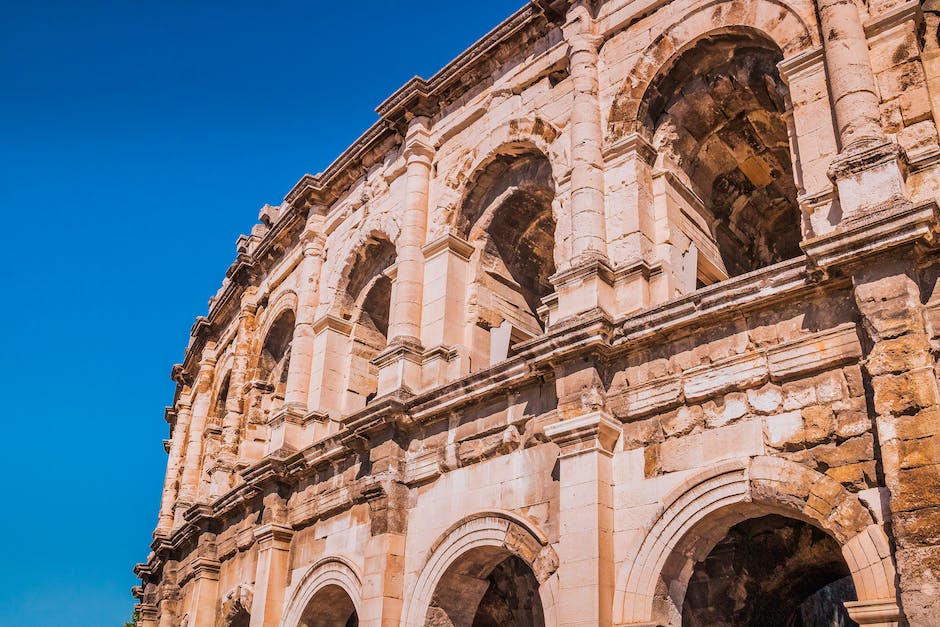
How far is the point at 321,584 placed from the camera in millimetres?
11211

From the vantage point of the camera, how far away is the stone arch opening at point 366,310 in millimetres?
13352

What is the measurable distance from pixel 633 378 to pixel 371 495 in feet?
11.5

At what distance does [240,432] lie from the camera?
16016 mm

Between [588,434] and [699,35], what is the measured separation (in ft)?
13.7

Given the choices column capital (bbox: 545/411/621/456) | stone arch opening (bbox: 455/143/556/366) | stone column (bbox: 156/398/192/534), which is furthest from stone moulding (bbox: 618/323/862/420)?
stone column (bbox: 156/398/192/534)

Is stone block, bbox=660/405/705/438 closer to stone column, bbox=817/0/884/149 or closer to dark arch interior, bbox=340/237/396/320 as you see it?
stone column, bbox=817/0/884/149

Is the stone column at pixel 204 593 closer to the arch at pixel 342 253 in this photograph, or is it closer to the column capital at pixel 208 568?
the column capital at pixel 208 568

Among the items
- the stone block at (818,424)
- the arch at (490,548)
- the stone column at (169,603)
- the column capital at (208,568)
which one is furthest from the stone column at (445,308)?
the stone column at (169,603)

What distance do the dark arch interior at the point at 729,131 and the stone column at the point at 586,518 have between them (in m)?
3.25

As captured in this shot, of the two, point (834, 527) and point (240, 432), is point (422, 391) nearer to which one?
point (834, 527)

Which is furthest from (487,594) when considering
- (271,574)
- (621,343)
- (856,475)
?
(856,475)

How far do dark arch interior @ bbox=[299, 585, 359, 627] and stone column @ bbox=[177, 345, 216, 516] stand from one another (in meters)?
6.38

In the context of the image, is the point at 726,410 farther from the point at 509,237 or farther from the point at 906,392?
the point at 509,237

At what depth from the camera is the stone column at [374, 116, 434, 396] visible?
10992 mm
